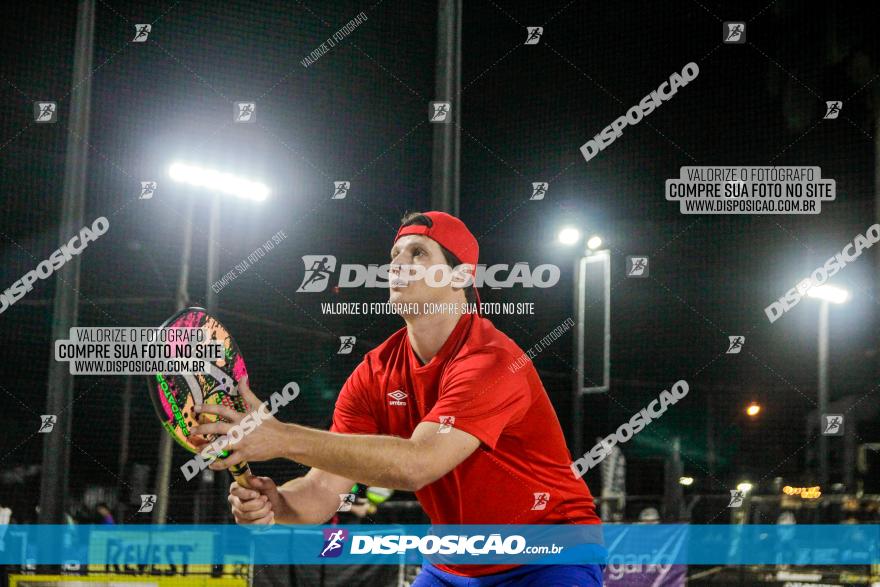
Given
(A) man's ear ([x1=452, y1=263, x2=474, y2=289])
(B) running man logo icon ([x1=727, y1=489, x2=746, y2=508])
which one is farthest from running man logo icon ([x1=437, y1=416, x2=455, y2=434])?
(B) running man logo icon ([x1=727, y1=489, x2=746, y2=508])

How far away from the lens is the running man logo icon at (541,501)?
10.5 ft

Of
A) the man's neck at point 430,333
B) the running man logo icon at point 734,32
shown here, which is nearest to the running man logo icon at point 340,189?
the man's neck at point 430,333

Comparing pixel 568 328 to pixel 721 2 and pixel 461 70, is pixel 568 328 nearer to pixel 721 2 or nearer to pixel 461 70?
pixel 461 70

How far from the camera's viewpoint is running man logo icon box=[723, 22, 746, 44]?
604cm

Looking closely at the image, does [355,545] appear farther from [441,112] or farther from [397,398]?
[441,112]

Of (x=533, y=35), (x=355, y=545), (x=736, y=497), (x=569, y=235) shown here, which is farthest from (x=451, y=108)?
(x=736, y=497)

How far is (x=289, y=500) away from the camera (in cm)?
324

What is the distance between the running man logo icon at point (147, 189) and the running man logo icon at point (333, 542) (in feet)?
7.66

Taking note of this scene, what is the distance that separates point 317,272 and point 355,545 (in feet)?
5.29

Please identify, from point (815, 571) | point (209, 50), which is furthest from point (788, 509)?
point (209, 50)

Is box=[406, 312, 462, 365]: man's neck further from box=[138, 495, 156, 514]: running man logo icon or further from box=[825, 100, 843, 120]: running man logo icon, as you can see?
box=[825, 100, 843, 120]: running man logo icon

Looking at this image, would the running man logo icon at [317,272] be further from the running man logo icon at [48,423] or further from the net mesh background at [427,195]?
the running man logo icon at [48,423]

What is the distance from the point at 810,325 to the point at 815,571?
144 cm

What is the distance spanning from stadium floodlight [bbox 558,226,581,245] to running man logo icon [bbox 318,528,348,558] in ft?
7.02
